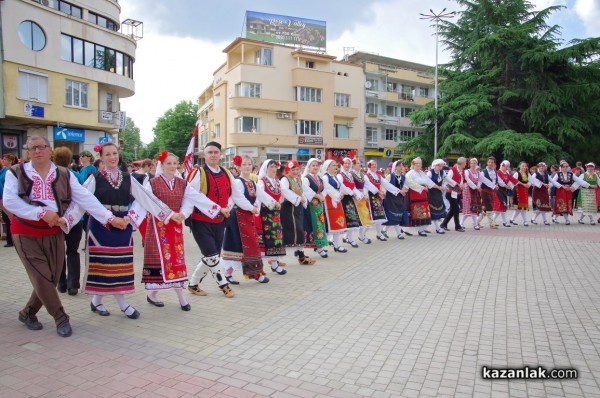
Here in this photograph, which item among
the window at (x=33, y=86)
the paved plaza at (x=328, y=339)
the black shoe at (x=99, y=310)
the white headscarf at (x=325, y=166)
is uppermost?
the window at (x=33, y=86)

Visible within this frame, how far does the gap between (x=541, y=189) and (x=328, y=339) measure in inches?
524

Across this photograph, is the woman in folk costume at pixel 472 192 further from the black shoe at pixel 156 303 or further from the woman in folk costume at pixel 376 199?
the black shoe at pixel 156 303

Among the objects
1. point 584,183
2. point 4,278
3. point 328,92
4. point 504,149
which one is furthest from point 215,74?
point 4,278

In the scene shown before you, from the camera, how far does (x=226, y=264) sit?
287 inches

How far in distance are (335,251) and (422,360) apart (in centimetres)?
629

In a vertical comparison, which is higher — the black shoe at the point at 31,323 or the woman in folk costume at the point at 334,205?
the woman in folk costume at the point at 334,205

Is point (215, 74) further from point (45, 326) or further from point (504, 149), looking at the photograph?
point (45, 326)

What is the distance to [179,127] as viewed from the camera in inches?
2675

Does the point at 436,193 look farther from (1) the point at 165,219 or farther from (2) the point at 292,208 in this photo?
(1) the point at 165,219

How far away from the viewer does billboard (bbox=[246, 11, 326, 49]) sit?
43969mm

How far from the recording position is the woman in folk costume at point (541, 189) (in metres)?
15.3

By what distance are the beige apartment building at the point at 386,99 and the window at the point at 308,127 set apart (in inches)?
244

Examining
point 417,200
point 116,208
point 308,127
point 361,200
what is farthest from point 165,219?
point 308,127

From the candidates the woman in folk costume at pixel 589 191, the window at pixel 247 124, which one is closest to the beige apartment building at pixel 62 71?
the window at pixel 247 124
